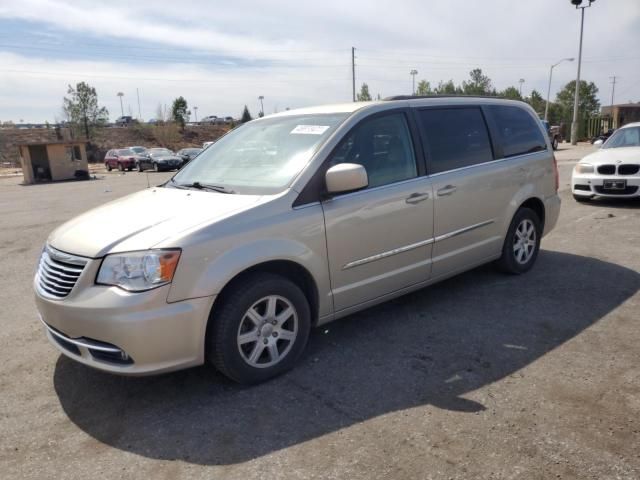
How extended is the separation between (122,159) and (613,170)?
32971 mm

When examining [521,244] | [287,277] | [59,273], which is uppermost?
[59,273]

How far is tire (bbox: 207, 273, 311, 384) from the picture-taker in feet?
10.5

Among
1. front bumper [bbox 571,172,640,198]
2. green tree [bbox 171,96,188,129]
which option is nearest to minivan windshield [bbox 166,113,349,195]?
front bumper [bbox 571,172,640,198]

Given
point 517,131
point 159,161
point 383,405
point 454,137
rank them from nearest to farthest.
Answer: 1. point 383,405
2. point 454,137
3. point 517,131
4. point 159,161

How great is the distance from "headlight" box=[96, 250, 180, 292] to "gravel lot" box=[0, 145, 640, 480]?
0.83m

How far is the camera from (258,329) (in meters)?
3.39

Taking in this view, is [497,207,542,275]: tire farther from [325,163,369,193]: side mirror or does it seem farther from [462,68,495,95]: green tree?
[462,68,495,95]: green tree

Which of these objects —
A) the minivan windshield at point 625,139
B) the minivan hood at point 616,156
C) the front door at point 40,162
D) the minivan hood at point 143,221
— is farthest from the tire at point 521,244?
the front door at point 40,162

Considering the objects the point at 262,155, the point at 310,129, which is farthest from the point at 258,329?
the point at 310,129

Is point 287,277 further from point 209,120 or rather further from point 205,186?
point 209,120

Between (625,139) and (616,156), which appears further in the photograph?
(625,139)

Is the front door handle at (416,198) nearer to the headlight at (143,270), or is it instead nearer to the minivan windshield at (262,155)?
the minivan windshield at (262,155)

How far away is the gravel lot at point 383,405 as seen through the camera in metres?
2.64

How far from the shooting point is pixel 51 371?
3.76 meters
